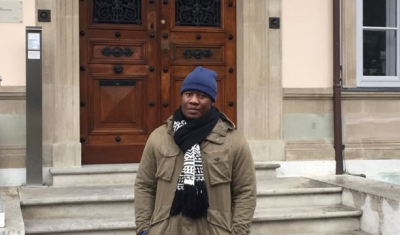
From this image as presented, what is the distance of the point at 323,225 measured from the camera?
6.23 m

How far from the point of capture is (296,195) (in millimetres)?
6562

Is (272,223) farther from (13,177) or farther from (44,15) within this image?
(44,15)

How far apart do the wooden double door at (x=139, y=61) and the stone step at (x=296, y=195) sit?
4.79ft

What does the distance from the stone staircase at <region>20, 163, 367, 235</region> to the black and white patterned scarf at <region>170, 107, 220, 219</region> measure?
234cm

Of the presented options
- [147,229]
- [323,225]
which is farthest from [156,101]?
[147,229]

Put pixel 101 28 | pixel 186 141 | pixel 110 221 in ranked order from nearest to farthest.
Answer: pixel 186 141 < pixel 110 221 < pixel 101 28

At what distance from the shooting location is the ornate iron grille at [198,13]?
7.67m

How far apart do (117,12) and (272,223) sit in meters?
3.15

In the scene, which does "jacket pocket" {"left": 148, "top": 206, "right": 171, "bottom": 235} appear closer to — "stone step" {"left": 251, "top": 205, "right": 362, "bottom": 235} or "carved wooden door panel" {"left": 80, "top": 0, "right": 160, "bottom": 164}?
"stone step" {"left": 251, "top": 205, "right": 362, "bottom": 235}

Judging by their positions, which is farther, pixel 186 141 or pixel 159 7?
pixel 159 7

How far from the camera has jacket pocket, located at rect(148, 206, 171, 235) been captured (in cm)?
340

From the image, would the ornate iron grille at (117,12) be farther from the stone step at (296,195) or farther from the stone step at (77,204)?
the stone step at (296,195)

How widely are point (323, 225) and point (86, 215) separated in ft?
7.61

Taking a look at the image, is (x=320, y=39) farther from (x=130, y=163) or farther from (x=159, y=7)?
(x=130, y=163)
